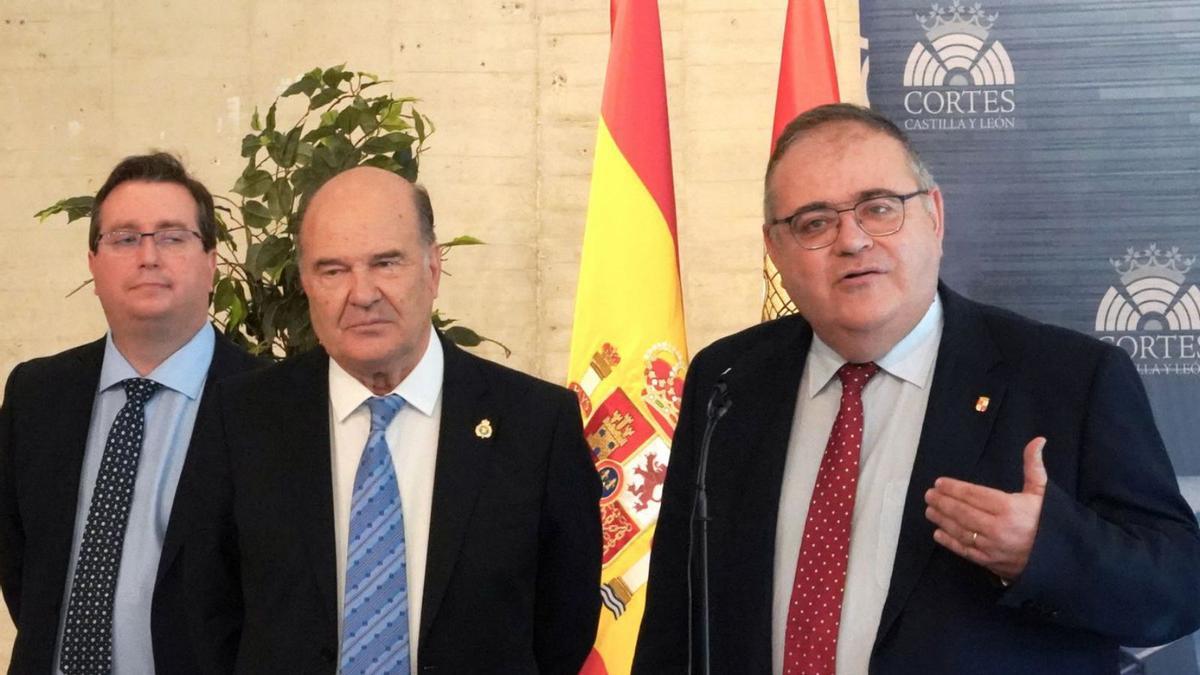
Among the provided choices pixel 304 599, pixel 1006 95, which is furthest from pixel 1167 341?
pixel 304 599

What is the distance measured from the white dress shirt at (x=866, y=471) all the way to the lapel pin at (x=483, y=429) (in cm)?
55

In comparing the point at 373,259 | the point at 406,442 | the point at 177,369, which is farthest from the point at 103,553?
the point at 373,259

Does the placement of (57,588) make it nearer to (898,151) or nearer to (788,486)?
(788,486)

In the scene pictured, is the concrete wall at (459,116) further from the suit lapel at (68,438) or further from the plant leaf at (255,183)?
the suit lapel at (68,438)

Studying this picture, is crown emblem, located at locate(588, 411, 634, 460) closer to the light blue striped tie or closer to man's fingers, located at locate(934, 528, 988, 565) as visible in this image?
the light blue striped tie

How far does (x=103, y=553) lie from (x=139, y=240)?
65 cm

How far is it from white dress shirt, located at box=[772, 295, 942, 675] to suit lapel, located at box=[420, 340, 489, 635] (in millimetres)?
555

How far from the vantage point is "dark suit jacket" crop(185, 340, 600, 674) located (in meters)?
2.27

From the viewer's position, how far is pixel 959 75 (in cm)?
460

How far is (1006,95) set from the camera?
15.0 ft

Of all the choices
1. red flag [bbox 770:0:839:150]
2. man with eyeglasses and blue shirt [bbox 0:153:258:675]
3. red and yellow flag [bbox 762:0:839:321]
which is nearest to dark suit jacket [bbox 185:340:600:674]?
man with eyeglasses and blue shirt [bbox 0:153:258:675]

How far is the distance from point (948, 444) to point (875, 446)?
0.41ft

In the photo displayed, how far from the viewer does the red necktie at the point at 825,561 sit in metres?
1.92

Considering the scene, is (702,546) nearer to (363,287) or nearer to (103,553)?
(363,287)
